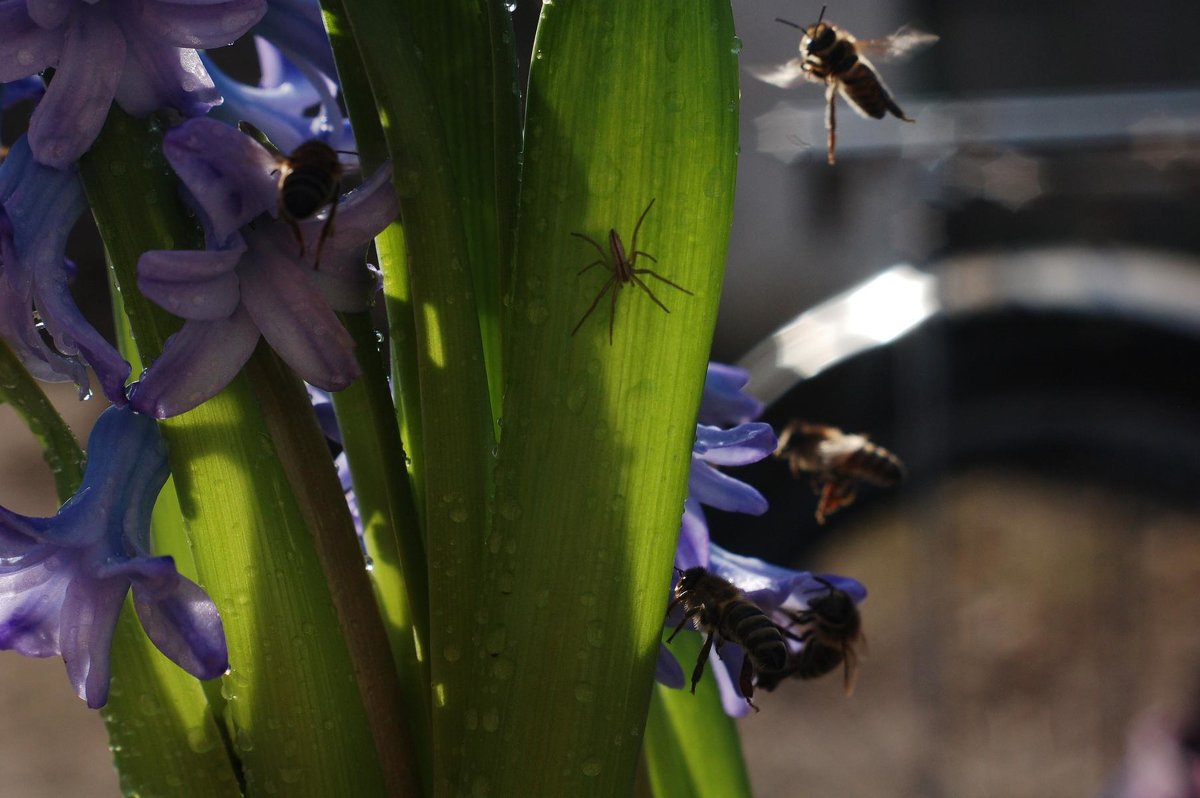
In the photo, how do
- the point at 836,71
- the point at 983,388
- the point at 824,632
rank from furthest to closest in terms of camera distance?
1. the point at 983,388
2. the point at 836,71
3. the point at 824,632

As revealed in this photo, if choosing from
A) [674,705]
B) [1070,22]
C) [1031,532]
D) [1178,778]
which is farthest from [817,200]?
[674,705]

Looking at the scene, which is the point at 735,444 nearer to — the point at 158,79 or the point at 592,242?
the point at 592,242

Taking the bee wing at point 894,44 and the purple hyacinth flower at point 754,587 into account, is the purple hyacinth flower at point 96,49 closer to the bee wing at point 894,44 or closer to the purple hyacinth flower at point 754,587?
the purple hyacinth flower at point 754,587

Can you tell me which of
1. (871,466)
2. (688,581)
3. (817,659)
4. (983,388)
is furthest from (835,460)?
(983,388)

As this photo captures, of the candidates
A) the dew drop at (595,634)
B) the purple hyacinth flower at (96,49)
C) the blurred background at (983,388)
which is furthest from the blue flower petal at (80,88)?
the blurred background at (983,388)

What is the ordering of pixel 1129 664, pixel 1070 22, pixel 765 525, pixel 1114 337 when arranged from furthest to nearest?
pixel 1070 22 < pixel 1129 664 < pixel 765 525 < pixel 1114 337

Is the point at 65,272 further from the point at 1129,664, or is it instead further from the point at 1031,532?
the point at 1031,532
